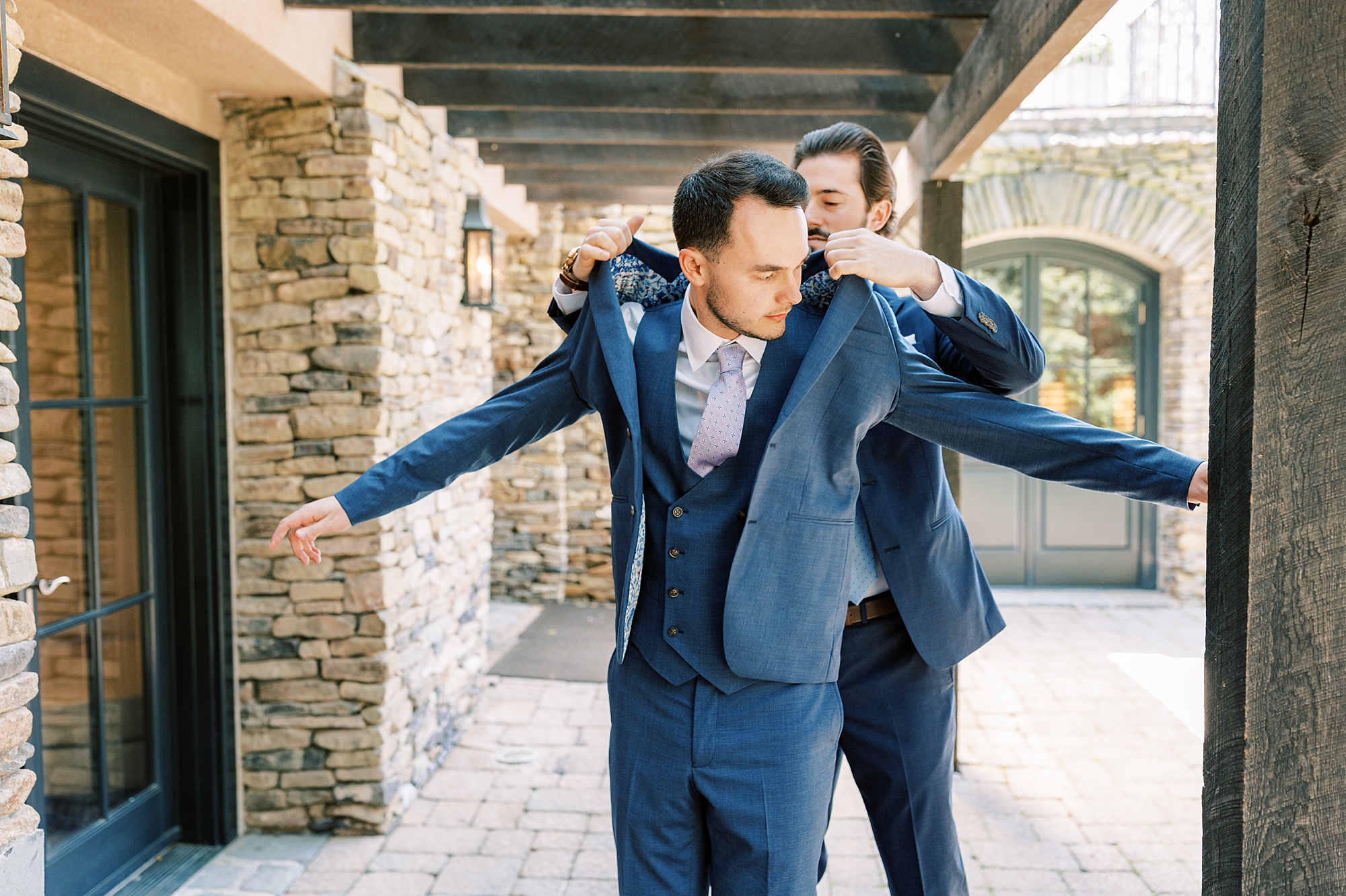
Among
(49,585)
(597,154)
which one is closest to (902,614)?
(49,585)

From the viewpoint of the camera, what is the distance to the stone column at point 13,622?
184 centimetres

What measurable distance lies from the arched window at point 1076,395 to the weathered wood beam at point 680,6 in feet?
16.0

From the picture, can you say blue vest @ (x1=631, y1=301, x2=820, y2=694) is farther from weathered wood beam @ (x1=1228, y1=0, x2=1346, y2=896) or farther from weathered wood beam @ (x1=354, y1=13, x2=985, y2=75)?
weathered wood beam @ (x1=354, y1=13, x2=985, y2=75)

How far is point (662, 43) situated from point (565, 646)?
→ 3.76 meters

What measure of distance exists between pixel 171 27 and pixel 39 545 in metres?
1.43

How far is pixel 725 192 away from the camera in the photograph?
148 centimetres

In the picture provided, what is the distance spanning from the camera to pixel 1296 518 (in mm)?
1146

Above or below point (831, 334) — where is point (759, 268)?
above

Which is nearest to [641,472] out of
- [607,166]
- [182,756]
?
[182,756]

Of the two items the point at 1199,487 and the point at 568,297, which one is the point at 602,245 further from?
the point at 1199,487

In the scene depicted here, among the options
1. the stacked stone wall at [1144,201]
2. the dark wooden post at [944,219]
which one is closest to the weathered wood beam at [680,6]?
the dark wooden post at [944,219]

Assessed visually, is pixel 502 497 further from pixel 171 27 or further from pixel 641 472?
pixel 641 472

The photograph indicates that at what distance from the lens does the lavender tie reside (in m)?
1.54

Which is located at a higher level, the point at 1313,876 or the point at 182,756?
the point at 1313,876
